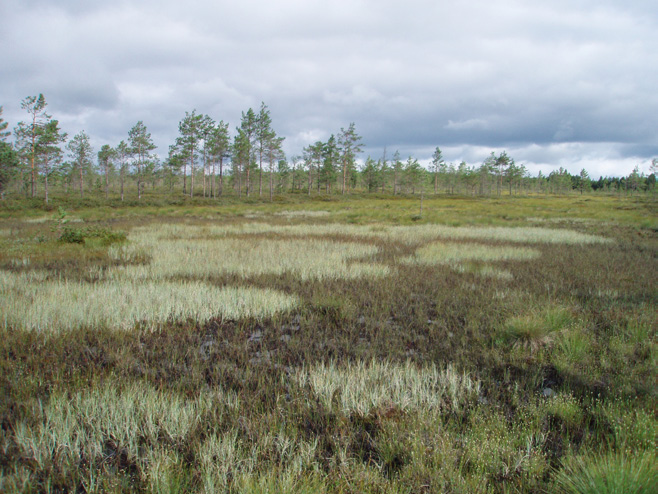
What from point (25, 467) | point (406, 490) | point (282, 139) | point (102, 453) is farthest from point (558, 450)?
point (282, 139)

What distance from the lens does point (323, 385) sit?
3113mm

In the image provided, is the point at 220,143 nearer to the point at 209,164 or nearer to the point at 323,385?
the point at 209,164

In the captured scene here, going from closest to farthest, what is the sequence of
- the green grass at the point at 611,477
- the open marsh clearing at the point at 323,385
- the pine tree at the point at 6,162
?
the green grass at the point at 611,477 → the open marsh clearing at the point at 323,385 → the pine tree at the point at 6,162

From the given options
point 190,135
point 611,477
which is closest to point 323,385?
point 611,477

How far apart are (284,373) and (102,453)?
5.59 ft

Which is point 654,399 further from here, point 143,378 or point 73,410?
point 73,410

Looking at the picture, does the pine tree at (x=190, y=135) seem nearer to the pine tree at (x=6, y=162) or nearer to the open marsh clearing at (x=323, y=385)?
the pine tree at (x=6, y=162)

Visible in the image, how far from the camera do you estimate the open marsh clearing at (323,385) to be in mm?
2115

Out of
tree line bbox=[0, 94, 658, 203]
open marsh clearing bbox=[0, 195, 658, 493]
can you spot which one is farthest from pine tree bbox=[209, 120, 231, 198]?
open marsh clearing bbox=[0, 195, 658, 493]

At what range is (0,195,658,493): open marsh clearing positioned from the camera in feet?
6.94

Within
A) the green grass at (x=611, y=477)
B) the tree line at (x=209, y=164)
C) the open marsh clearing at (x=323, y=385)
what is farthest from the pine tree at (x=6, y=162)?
the green grass at (x=611, y=477)

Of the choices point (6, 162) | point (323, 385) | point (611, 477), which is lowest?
point (323, 385)

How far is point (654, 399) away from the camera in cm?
294

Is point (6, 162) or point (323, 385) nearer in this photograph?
point (323, 385)
